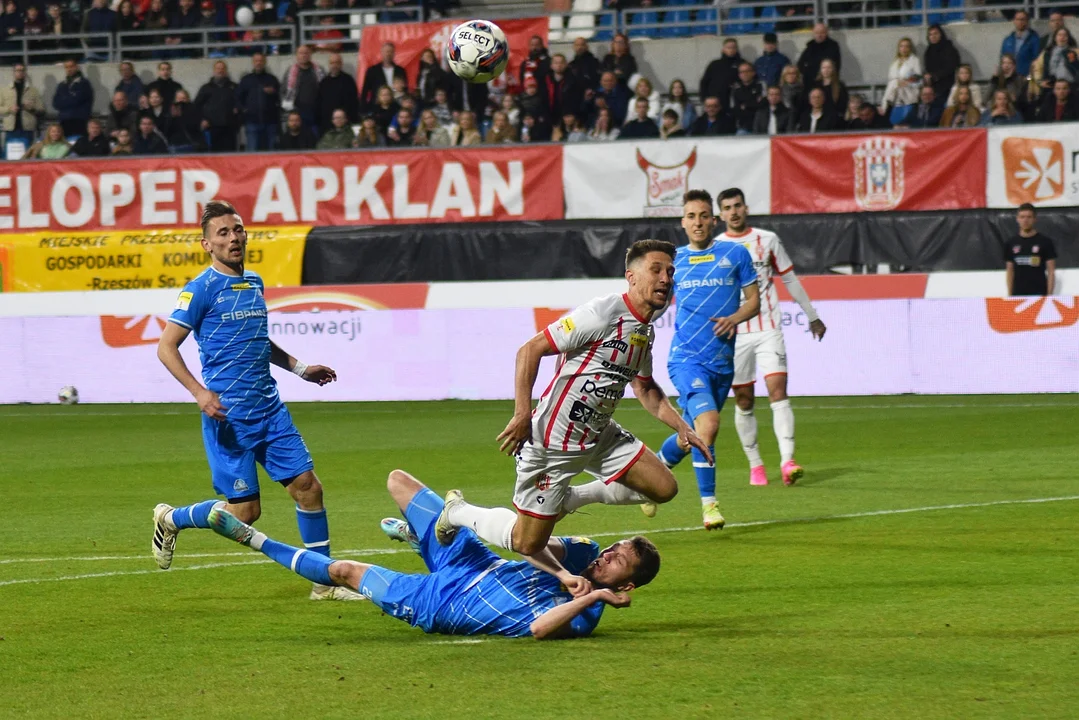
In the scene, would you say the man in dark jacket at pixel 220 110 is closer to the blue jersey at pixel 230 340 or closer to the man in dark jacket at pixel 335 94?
the man in dark jacket at pixel 335 94

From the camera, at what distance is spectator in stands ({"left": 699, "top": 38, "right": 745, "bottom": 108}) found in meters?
24.1

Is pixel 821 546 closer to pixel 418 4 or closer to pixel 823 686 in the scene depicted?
pixel 823 686

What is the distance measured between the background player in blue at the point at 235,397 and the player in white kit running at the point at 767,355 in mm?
4972

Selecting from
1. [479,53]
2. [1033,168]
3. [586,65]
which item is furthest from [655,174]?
[479,53]

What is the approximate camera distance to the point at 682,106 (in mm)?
24609

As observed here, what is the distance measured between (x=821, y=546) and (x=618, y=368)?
102 inches

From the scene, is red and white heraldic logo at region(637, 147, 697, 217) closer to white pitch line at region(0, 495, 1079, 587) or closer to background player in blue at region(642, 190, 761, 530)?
background player in blue at region(642, 190, 761, 530)

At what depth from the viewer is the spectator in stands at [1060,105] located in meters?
22.1

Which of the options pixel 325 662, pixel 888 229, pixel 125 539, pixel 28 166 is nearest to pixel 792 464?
pixel 125 539

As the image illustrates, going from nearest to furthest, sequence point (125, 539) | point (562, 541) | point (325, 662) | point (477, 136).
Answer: point (325, 662) → point (562, 541) → point (125, 539) → point (477, 136)

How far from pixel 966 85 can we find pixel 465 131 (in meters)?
7.56

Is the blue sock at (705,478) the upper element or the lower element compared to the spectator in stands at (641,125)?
lower

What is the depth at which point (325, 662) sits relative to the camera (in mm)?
6703

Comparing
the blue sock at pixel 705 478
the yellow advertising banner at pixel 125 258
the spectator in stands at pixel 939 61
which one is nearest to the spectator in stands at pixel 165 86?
the yellow advertising banner at pixel 125 258
